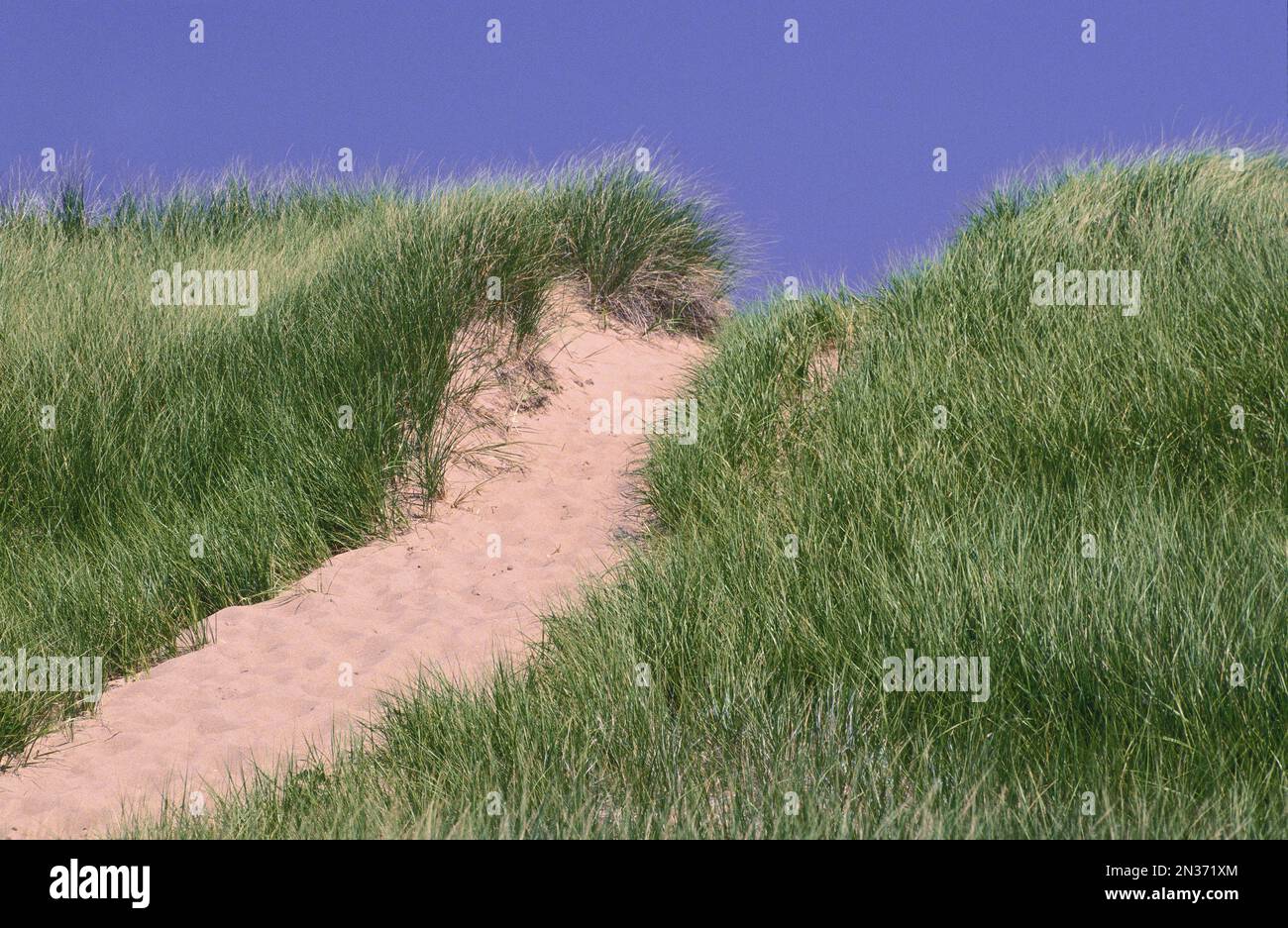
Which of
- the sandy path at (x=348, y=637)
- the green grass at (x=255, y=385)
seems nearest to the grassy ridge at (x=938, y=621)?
the sandy path at (x=348, y=637)

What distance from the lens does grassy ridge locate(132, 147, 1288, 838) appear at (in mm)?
3451

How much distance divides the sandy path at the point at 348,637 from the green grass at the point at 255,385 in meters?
0.25

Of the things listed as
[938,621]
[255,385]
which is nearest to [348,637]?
[255,385]

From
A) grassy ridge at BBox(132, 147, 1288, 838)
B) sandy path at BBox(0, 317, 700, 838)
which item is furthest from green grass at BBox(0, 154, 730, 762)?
grassy ridge at BBox(132, 147, 1288, 838)

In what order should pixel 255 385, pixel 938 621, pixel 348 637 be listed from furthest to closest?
pixel 255 385 < pixel 348 637 < pixel 938 621

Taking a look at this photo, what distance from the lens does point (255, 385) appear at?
7797 mm

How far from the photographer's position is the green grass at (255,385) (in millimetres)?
6383

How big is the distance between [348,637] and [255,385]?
262 cm

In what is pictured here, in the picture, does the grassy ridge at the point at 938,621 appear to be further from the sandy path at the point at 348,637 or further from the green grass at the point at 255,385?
the green grass at the point at 255,385

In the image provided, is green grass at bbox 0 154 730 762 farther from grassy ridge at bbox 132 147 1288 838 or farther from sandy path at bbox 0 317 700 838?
grassy ridge at bbox 132 147 1288 838

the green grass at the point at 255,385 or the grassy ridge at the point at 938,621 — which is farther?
the green grass at the point at 255,385

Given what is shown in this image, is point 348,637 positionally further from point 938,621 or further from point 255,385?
point 938,621

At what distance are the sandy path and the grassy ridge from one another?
0.64 metres
